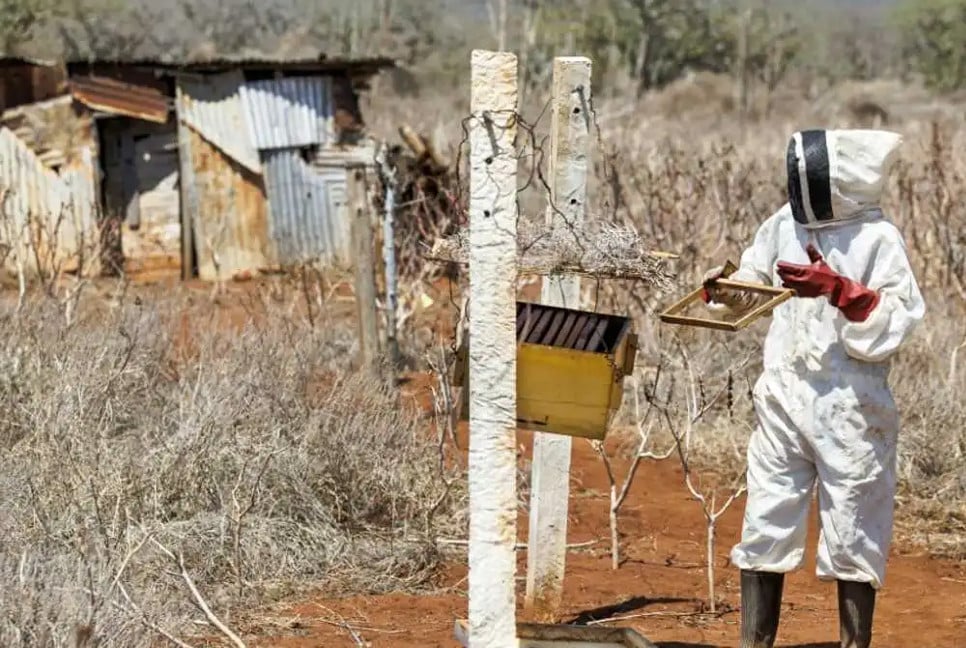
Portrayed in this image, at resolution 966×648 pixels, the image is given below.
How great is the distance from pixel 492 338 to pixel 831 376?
123cm

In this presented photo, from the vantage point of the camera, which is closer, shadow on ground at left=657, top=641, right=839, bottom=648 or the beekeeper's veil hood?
the beekeeper's veil hood

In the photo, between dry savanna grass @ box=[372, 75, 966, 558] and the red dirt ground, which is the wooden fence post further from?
the red dirt ground

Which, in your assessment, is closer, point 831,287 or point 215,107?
point 831,287

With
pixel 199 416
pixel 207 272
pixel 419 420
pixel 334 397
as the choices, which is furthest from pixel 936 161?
pixel 207 272

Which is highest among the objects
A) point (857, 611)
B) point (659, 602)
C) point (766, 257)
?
point (766, 257)

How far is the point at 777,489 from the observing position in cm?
465

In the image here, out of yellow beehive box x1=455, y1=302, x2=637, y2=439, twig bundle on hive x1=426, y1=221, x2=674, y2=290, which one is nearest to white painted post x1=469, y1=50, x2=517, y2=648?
yellow beehive box x1=455, y1=302, x2=637, y2=439

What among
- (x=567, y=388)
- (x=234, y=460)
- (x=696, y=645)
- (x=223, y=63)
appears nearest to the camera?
(x=567, y=388)

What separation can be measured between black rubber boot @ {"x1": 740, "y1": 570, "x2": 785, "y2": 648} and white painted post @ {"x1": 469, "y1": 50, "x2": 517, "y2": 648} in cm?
108

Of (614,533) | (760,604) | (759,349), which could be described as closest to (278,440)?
(614,533)

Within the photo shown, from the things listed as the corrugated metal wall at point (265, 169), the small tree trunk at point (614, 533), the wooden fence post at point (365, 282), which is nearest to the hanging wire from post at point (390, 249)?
the wooden fence post at point (365, 282)

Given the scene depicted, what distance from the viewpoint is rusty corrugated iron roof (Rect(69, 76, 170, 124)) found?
52.8ft

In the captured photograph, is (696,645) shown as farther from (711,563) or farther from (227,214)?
(227,214)

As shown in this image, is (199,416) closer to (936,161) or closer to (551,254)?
(551,254)
